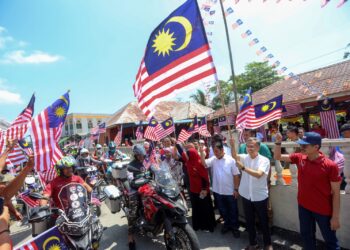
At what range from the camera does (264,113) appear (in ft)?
23.4

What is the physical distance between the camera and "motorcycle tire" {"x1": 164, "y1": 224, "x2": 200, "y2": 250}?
10.6ft

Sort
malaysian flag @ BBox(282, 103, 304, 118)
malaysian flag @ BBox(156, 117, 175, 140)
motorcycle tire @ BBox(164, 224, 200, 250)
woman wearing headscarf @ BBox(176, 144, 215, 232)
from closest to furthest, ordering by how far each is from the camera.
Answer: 1. motorcycle tire @ BBox(164, 224, 200, 250)
2. woman wearing headscarf @ BBox(176, 144, 215, 232)
3. malaysian flag @ BBox(156, 117, 175, 140)
4. malaysian flag @ BBox(282, 103, 304, 118)

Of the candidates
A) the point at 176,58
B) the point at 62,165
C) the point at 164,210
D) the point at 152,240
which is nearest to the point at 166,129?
the point at 152,240

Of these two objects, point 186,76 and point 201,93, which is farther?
point 201,93

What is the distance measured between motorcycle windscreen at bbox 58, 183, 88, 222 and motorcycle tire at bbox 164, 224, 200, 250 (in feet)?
4.36

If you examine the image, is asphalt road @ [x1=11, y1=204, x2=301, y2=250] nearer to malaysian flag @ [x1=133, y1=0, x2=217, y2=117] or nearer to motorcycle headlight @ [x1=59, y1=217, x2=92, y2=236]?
motorcycle headlight @ [x1=59, y1=217, x2=92, y2=236]

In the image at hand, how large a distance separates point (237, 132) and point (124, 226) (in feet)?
11.2

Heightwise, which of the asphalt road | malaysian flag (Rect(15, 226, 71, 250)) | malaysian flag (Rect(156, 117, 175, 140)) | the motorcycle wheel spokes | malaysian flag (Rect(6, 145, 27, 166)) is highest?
malaysian flag (Rect(156, 117, 175, 140))

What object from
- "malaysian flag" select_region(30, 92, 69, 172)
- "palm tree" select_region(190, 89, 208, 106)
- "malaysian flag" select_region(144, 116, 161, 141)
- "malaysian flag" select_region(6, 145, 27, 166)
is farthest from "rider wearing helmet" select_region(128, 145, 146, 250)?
"palm tree" select_region(190, 89, 208, 106)

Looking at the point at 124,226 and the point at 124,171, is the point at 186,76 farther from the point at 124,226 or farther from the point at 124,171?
the point at 124,226

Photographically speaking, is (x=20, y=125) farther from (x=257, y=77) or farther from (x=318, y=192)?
(x=257, y=77)

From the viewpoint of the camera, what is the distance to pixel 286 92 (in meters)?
15.5

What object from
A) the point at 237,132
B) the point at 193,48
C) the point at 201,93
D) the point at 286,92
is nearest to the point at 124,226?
the point at 237,132

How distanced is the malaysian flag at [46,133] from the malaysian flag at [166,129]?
4.87 metres
